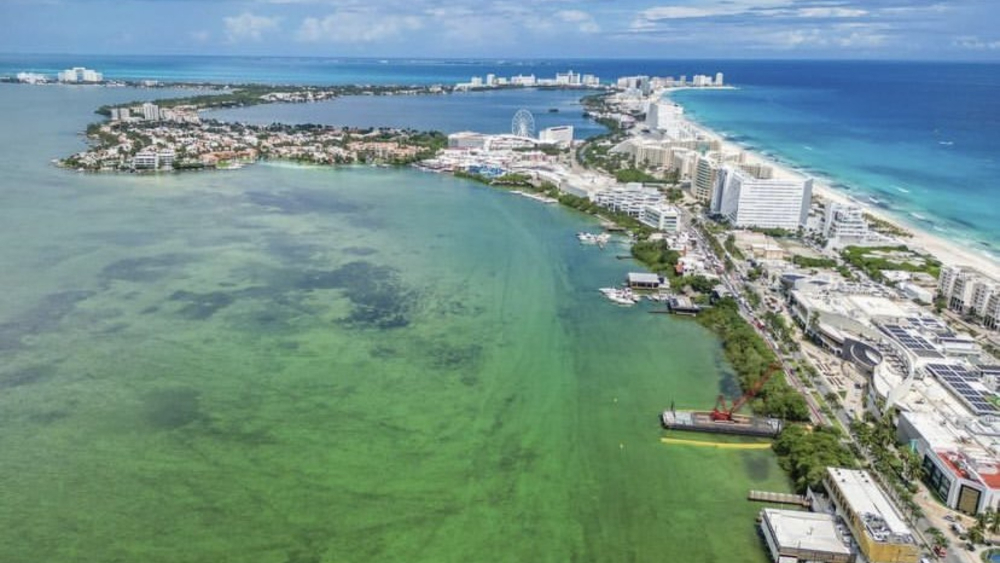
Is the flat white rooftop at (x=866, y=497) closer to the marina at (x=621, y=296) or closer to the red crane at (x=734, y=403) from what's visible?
the red crane at (x=734, y=403)

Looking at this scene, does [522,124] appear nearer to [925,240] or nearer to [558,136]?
[558,136]

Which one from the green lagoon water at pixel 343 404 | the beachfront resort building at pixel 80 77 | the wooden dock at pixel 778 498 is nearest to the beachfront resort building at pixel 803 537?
the green lagoon water at pixel 343 404

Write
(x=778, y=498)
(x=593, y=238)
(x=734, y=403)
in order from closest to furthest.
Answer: (x=778, y=498) → (x=734, y=403) → (x=593, y=238)

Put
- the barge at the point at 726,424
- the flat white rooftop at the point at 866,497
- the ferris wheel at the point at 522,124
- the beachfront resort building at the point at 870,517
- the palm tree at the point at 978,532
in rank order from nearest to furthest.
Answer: the beachfront resort building at the point at 870,517 → the flat white rooftop at the point at 866,497 → the palm tree at the point at 978,532 → the barge at the point at 726,424 → the ferris wheel at the point at 522,124

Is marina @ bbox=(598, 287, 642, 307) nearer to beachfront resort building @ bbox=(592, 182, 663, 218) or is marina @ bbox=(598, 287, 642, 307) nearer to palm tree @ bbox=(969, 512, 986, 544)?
beachfront resort building @ bbox=(592, 182, 663, 218)

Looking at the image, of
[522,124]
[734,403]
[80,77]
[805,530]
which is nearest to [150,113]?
[522,124]

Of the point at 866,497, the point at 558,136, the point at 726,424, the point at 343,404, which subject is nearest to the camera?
the point at 866,497

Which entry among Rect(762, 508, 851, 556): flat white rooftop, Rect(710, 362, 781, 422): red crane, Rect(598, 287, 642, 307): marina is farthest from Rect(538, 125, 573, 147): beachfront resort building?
Rect(762, 508, 851, 556): flat white rooftop
